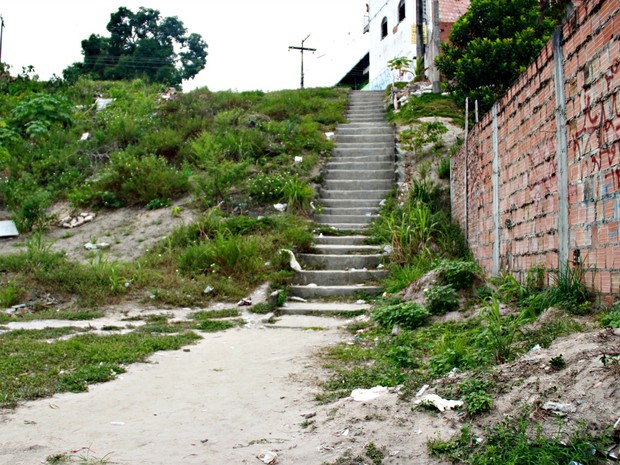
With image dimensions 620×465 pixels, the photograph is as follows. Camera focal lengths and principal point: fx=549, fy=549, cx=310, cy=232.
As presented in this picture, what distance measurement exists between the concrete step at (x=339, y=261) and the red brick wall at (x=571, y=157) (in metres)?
2.36

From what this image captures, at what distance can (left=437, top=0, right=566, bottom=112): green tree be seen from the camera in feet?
36.0

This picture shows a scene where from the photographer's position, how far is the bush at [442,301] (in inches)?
235

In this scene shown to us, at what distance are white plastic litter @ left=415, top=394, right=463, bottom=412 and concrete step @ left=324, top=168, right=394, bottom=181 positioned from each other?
370 inches

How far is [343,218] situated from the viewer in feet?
35.5

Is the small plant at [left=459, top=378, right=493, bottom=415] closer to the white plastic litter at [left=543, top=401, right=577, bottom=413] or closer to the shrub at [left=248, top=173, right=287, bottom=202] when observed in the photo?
the white plastic litter at [left=543, top=401, right=577, bottom=413]

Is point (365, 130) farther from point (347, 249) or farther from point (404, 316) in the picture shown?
point (404, 316)

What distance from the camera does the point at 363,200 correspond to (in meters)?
11.4

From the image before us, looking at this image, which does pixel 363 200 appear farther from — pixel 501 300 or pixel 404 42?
pixel 404 42

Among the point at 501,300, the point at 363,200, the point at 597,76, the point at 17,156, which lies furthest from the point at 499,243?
the point at 17,156

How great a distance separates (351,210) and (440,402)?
8286 mm

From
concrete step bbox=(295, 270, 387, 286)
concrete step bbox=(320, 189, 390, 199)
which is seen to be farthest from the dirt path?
concrete step bbox=(320, 189, 390, 199)

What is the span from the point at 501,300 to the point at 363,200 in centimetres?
622

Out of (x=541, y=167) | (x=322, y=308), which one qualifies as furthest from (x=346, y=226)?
(x=541, y=167)

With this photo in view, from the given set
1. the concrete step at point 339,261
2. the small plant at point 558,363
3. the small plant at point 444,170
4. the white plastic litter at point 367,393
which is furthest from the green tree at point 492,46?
the small plant at point 558,363
